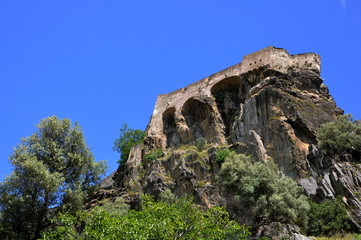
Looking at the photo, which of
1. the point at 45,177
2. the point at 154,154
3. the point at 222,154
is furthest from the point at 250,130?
the point at 45,177

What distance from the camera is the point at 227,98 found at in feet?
150

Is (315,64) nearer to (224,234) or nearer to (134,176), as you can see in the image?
(134,176)

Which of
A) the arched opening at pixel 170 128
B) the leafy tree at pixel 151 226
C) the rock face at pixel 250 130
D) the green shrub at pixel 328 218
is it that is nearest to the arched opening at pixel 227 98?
the rock face at pixel 250 130

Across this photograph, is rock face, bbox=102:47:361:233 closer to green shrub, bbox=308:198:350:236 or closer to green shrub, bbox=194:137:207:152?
green shrub, bbox=308:198:350:236

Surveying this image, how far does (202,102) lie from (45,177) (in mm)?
23585

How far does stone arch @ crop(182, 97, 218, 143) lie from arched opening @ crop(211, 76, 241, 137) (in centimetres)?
138

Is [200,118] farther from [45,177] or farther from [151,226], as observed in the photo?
[151,226]

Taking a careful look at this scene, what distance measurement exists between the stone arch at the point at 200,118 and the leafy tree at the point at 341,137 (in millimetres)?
13817

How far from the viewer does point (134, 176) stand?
41188mm

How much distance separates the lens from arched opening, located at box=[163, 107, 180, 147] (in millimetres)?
47247

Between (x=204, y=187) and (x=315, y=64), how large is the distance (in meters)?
18.6

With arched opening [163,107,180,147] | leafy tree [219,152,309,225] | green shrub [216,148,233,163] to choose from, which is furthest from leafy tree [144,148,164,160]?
leafy tree [219,152,309,225]

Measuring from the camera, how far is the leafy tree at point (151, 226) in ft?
54.2

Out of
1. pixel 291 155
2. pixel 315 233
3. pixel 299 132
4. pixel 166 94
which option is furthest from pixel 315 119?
pixel 166 94
